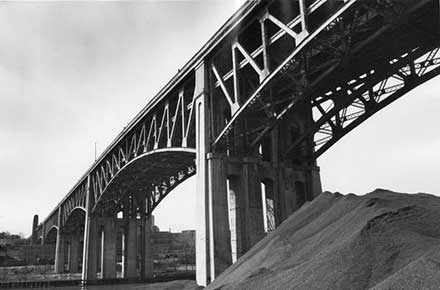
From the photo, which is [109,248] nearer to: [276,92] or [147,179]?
[147,179]

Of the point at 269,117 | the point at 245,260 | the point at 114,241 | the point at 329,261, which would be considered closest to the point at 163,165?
the point at 114,241

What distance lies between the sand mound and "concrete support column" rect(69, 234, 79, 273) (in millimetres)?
71911

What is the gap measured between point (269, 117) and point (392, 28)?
6.80m

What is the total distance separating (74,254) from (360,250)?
261 ft

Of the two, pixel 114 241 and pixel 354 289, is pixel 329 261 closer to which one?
pixel 354 289

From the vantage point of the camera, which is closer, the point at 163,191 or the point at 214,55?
the point at 214,55

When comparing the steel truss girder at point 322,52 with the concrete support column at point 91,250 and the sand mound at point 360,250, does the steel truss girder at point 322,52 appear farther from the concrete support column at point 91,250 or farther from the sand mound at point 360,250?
the concrete support column at point 91,250

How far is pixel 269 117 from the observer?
61.7ft

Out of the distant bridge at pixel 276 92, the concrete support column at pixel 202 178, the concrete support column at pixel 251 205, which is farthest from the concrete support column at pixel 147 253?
the concrete support column at pixel 251 205

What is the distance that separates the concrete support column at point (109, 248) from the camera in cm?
4975

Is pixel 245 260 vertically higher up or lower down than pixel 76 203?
lower down

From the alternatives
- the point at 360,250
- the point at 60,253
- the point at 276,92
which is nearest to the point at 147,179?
the point at 276,92

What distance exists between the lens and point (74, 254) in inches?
3063

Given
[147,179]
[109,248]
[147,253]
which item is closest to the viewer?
[147,179]
